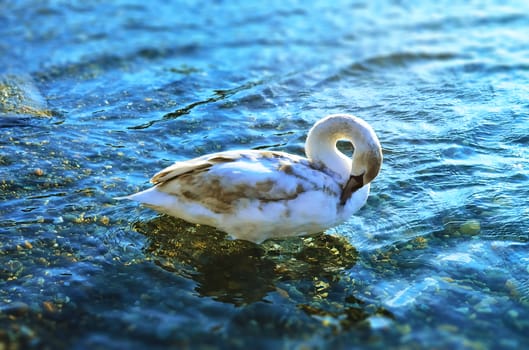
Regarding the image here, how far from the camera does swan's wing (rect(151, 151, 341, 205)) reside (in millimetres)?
5852

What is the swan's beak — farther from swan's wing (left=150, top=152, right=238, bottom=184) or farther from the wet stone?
the wet stone

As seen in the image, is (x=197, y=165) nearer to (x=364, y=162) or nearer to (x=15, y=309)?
(x=364, y=162)

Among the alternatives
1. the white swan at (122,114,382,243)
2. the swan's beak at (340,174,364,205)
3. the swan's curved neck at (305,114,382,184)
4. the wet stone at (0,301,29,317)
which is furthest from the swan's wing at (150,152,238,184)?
the wet stone at (0,301,29,317)

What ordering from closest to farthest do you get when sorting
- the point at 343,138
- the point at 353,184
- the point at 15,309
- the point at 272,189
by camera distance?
the point at 15,309, the point at 272,189, the point at 353,184, the point at 343,138

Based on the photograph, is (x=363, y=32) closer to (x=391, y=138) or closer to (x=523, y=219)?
(x=391, y=138)

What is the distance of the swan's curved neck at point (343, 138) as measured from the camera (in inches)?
239

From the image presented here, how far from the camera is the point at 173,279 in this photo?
5652mm

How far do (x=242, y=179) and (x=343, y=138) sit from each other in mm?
1044

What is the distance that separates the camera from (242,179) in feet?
19.2

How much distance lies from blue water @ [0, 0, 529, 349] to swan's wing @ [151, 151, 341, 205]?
0.53 m

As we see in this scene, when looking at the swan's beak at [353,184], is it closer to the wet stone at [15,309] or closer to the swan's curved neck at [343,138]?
the swan's curved neck at [343,138]

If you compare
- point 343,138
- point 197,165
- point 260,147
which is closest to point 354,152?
point 343,138

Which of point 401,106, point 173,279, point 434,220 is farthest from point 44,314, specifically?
point 401,106

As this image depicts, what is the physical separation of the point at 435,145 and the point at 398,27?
19.1 feet
